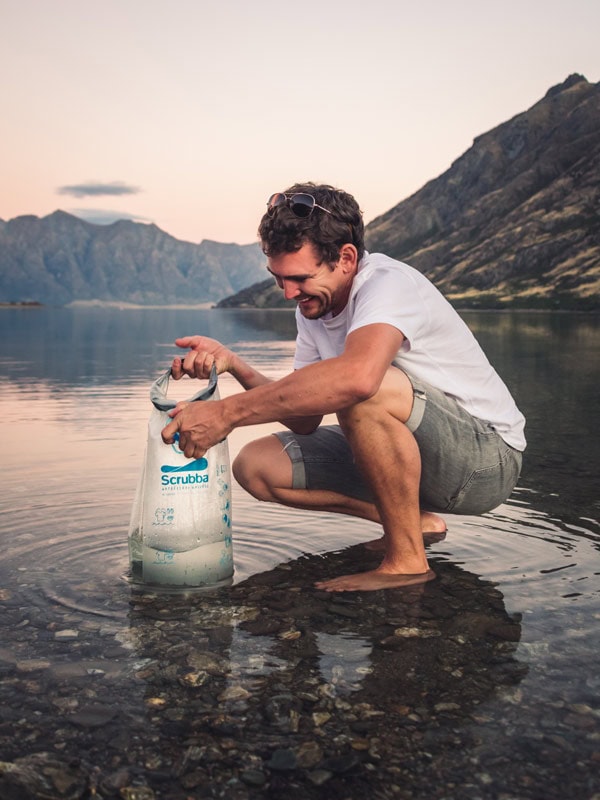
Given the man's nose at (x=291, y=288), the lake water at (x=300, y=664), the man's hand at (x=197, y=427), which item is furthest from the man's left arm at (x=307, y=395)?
the lake water at (x=300, y=664)

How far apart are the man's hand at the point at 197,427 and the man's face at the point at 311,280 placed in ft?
2.78

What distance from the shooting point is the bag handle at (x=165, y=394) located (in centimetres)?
495

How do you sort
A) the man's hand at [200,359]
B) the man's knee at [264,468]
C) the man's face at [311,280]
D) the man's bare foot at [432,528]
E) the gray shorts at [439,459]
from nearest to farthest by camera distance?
the man's face at [311,280] → the gray shorts at [439,459] → the man's hand at [200,359] → the man's knee at [264,468] → the man's bare foot at [432,528]

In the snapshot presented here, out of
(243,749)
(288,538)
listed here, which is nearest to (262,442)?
(288,538)

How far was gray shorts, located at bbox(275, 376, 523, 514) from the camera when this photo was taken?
17.0 feet

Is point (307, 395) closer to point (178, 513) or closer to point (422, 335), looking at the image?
point (422, 335)

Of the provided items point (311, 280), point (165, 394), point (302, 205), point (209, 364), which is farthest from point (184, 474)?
point (302, 205)

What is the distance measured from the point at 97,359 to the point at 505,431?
85.5ft

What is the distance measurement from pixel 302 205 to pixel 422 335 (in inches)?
42.4

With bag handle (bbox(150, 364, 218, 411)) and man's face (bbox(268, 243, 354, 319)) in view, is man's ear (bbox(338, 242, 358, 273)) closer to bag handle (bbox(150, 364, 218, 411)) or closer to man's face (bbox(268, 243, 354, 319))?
man's face (bbox(268, 243, 354, 319))

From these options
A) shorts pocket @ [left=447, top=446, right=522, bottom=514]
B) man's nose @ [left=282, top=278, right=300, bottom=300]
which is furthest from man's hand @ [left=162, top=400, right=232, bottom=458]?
shorts pocket @ [left=447, top=446, right=522, bottom=514]

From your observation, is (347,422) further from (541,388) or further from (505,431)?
(541,388)

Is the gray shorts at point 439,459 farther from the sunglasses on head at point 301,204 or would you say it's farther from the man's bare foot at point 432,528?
the sunglasses on head at point 301,204

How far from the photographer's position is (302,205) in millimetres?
4934
